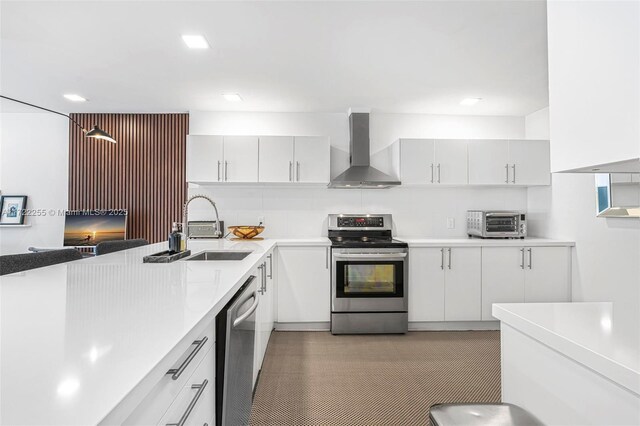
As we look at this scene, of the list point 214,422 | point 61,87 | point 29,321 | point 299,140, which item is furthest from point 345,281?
point 61,87

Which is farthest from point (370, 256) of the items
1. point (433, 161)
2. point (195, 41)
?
point (195, 41)

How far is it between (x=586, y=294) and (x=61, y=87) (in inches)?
221

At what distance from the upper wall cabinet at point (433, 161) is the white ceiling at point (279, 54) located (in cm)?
47

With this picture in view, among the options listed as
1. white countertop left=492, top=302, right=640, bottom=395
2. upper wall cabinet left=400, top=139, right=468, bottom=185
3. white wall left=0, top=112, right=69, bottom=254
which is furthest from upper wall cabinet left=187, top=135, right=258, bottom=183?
white countertop left=492, top=302, right=640, bottom=395

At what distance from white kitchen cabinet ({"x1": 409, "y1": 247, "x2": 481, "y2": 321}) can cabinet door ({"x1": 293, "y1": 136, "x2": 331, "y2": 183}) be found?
129 cm

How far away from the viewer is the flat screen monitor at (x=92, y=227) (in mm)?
3971

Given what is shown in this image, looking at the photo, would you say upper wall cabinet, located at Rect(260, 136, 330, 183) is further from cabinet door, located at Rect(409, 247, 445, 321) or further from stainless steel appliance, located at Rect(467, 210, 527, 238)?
stainless steel appliance, located at Rect(467, 210, 527, 238)

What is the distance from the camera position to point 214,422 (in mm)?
1146

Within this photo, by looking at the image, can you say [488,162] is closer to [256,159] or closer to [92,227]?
[256,159]

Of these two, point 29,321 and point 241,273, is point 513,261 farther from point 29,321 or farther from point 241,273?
point 29,321

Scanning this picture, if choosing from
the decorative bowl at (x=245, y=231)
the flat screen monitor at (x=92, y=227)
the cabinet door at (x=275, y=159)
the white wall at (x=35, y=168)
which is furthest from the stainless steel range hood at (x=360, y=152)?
the white wall at (x=35, y=168)

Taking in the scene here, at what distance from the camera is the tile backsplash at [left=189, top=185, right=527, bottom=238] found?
4.03 m

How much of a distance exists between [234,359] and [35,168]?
444 centimetres

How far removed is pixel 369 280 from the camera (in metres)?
3.46
